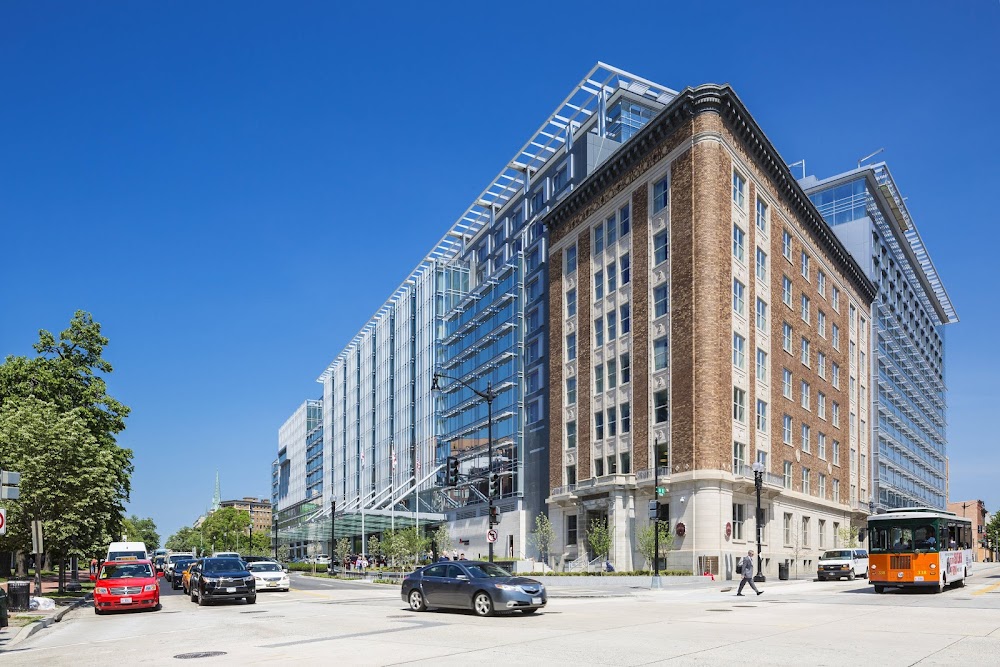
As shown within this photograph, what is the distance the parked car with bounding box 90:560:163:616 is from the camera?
2986 centimetres

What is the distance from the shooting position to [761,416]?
59562 mm

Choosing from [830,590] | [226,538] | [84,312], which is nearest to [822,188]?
[830,590]

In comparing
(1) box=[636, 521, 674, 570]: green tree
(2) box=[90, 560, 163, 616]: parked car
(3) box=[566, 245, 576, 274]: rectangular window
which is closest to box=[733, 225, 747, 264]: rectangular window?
(3) box=[566, 245, 576, 274]: rectangular window

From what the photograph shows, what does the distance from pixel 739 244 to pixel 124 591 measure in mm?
42043

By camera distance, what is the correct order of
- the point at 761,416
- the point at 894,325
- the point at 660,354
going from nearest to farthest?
the point at 660,354, the point at 761,416, the point at 894,325

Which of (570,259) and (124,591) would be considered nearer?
(124,591)

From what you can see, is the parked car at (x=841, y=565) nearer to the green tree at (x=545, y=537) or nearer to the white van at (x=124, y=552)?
the green tree at (x=545, y=537)

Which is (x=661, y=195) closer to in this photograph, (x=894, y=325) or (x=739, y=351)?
(x=739, y=351)

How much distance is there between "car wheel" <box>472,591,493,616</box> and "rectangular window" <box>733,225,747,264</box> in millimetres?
37864

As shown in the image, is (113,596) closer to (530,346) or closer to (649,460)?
(649,460)

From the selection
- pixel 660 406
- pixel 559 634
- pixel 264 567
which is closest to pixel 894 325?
pixel 660 406

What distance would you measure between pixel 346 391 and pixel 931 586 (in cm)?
10922

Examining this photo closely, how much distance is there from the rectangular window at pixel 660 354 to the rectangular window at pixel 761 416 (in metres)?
7.22

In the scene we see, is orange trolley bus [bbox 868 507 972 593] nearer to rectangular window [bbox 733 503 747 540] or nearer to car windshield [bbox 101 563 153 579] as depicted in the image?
rectangular window [bbox 733 503 747 540]
